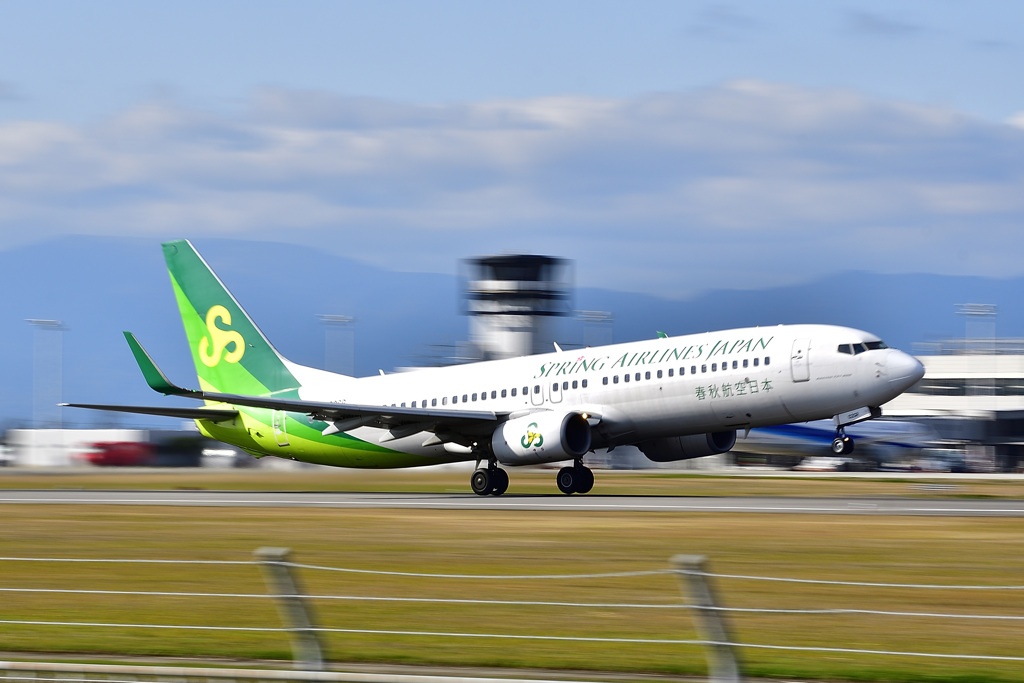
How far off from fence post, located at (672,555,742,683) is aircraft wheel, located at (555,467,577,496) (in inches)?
1141

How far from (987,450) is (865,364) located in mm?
66983

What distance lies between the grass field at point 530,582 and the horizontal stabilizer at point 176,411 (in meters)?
5.28

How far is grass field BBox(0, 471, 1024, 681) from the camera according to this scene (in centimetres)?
1176

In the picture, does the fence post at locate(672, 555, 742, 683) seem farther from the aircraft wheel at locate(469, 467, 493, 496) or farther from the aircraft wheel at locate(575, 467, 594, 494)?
the aircraft wheel at locate(469, 467, 493, 496)

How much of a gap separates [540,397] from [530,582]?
2102 cm

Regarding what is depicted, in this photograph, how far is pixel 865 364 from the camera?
33781 mm

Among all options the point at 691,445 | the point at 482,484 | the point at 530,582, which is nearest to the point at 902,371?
the point at 691,445

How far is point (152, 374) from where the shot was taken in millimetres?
35906

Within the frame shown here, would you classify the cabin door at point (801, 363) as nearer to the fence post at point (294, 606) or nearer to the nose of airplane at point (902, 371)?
the nose of airplane at point (902, 371)

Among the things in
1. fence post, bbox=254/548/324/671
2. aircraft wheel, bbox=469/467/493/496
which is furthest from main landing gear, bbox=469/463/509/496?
fence post, bbox=254/548/324/671

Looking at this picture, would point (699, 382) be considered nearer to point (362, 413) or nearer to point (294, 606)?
point (362, 413)

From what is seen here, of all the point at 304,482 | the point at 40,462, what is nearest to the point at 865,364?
the point at 304,482

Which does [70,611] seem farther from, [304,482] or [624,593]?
[304,482]

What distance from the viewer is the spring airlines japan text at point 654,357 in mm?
34906
